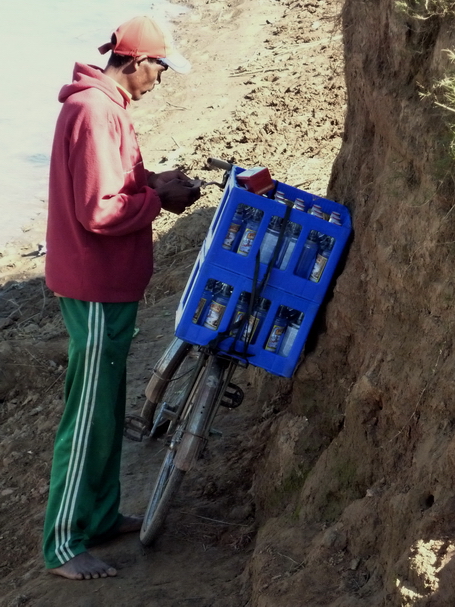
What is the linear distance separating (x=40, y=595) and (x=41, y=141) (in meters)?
8.94

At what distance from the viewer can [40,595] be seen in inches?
150

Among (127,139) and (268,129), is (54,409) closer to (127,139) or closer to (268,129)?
(127,139)

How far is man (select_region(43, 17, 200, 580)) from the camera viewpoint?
3.55m

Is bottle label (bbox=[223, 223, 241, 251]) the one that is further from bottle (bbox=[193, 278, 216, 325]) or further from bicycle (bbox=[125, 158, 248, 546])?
bicycle (bbox=[125, 158, 248, 546])

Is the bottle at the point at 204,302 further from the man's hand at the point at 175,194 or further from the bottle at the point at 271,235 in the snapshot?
the man's hand at the point at 175,194

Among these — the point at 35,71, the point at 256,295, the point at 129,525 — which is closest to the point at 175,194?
the point at 256,295

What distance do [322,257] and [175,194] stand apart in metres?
0.69

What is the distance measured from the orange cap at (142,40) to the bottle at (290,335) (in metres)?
1.22

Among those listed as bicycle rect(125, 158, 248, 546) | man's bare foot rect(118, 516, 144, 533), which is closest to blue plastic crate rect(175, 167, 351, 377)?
bicycle rect(125, 158, 248, 546)

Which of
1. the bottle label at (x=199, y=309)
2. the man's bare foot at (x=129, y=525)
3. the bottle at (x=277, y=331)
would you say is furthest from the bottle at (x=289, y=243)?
Result: the man's bare foot at (x=129, y=525)

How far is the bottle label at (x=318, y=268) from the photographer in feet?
11.9

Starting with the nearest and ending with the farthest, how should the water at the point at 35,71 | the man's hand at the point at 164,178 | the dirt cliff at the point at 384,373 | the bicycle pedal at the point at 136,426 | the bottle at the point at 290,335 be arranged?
the dirt cliff at the point at 384,373 → the bottle at the point at 290,335 → the man's hand at the point at 164,178 → the bicycle pedal at the point at 136,426 → the water at the point at 35,71

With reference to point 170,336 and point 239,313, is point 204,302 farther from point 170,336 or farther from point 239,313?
point 170,336

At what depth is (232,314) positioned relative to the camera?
3584mm
